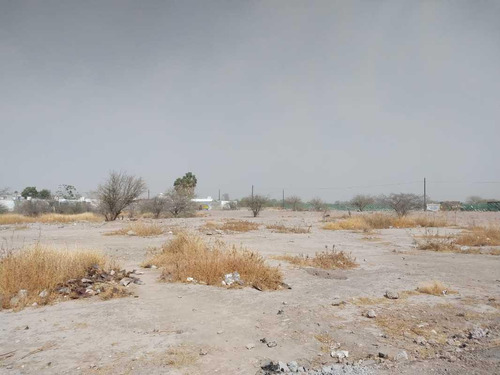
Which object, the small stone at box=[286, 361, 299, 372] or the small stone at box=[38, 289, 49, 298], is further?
the small stone at box=[38, 289, 49, 298]

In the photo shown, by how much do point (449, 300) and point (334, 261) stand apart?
12.9 feet

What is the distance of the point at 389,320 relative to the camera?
17.4 feet

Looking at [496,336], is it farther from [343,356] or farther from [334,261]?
[334,261]

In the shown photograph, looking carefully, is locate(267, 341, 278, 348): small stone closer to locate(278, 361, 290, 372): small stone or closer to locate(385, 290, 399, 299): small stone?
locate(278, 361, 290, 372): small stone

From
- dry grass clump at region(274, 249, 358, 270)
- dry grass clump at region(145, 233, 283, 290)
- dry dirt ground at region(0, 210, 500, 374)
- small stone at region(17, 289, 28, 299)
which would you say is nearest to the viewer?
dry dirt ground at region(0, 210, 500, 374)

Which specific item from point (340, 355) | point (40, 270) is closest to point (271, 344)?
point (340, 355)

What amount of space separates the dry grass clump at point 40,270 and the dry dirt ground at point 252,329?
1.95ft

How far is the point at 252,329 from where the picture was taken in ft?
16.1

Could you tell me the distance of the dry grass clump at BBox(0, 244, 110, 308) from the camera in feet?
20.1

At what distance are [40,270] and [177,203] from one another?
33756 mm

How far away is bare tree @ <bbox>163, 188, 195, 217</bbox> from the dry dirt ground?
32530 mm

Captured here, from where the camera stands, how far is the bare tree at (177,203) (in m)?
40.1

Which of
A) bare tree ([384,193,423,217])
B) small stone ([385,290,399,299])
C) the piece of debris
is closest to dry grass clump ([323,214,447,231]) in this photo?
bare tree ([384,193,423,217])

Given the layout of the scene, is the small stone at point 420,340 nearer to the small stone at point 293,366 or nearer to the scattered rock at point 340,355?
the scattered rock at point 340,355
